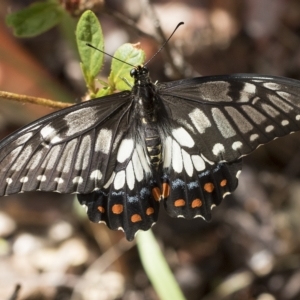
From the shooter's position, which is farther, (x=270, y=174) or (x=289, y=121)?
(x=270, y=174)

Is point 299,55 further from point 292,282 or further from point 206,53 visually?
point 292,282

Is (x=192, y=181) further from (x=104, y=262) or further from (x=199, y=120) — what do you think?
(x=104, y=262)

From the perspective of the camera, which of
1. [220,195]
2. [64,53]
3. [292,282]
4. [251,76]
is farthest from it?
[64,53]

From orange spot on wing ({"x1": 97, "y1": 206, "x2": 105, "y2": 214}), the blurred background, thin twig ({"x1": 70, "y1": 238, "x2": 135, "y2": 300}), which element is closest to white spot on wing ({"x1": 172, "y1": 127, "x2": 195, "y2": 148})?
orange spot on wing ({"x1": 97, "y1": 206, "x2": 105, "y2": 214})

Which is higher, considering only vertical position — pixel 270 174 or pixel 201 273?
pixel 270 174

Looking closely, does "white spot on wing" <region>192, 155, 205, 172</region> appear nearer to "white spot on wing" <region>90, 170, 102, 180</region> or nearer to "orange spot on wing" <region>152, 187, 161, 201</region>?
"orange spot on wing" <region>152, 187, 161, 201</region>

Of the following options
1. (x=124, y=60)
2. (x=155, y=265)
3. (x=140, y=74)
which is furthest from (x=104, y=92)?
(x=155, y=265)

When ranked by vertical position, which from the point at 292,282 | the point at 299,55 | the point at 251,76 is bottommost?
the point at 292,282

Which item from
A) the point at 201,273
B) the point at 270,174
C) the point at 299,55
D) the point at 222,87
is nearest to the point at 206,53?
the point at 299,55
